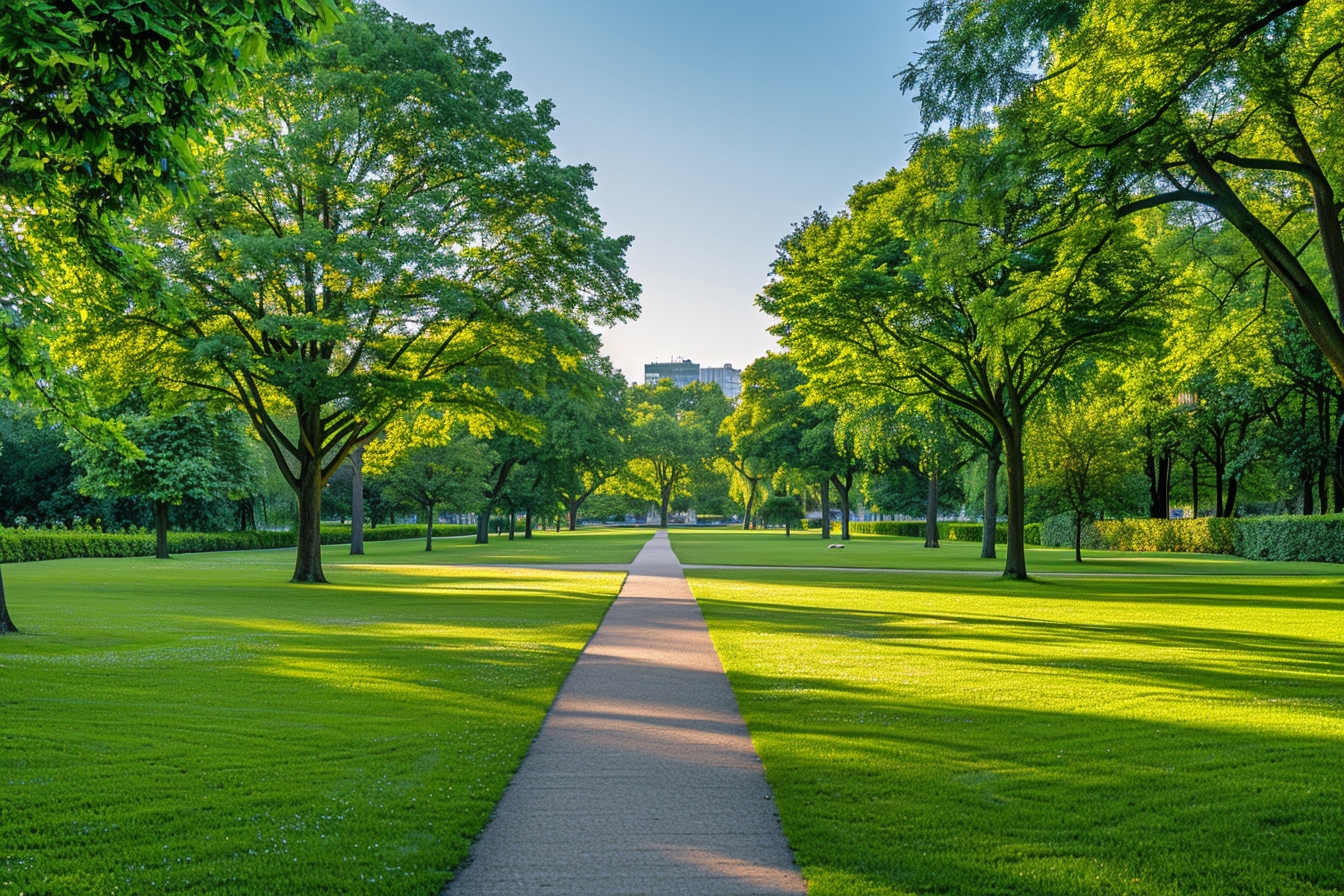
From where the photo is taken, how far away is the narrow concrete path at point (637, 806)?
4129mm

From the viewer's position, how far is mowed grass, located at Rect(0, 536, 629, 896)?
171 inches

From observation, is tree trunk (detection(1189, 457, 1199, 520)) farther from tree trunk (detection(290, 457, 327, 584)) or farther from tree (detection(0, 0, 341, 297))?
tree (detection(0, 0, 341, 297))

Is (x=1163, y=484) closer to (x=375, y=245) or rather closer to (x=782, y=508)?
(x=782, y=508)

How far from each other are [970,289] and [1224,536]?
29440 mm

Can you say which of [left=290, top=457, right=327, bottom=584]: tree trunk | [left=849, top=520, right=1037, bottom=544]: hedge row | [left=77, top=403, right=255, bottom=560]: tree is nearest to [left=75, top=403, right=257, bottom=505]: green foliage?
[left=77, top=403, right=255, bottom=560]: tree

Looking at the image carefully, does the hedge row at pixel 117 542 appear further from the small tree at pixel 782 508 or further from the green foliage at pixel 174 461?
the small tree at pixel 782 508

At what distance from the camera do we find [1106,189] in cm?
1397

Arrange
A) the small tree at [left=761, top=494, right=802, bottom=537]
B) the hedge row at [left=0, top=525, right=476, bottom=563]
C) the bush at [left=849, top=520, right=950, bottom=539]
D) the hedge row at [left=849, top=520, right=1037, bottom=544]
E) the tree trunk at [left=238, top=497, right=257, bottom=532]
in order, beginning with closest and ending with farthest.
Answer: the hedge row at [left=0, top=525, right=476, bottom=563] < the tree trunk at [left=238, top=497, right=257, bottom=532] < the hedge row at [left=849, top=520, right=1037, bottom=544] < the bush at [left=849, top=520, right=950, bottom=539] < the small tree at [left=761, top=494, right=802, bottom=537]

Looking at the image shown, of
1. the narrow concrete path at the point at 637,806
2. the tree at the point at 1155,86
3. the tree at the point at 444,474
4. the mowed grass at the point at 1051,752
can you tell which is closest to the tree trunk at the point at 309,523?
the mowed grass at the point at 1051,752

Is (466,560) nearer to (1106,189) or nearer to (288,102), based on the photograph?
(288,102)

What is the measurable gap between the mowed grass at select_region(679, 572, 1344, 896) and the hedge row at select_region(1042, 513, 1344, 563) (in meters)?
24.8

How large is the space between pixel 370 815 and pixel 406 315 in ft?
58.9

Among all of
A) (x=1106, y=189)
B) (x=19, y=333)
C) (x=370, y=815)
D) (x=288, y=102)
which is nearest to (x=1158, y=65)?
(x=1106, y=189)

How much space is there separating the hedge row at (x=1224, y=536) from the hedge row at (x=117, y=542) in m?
46.4
